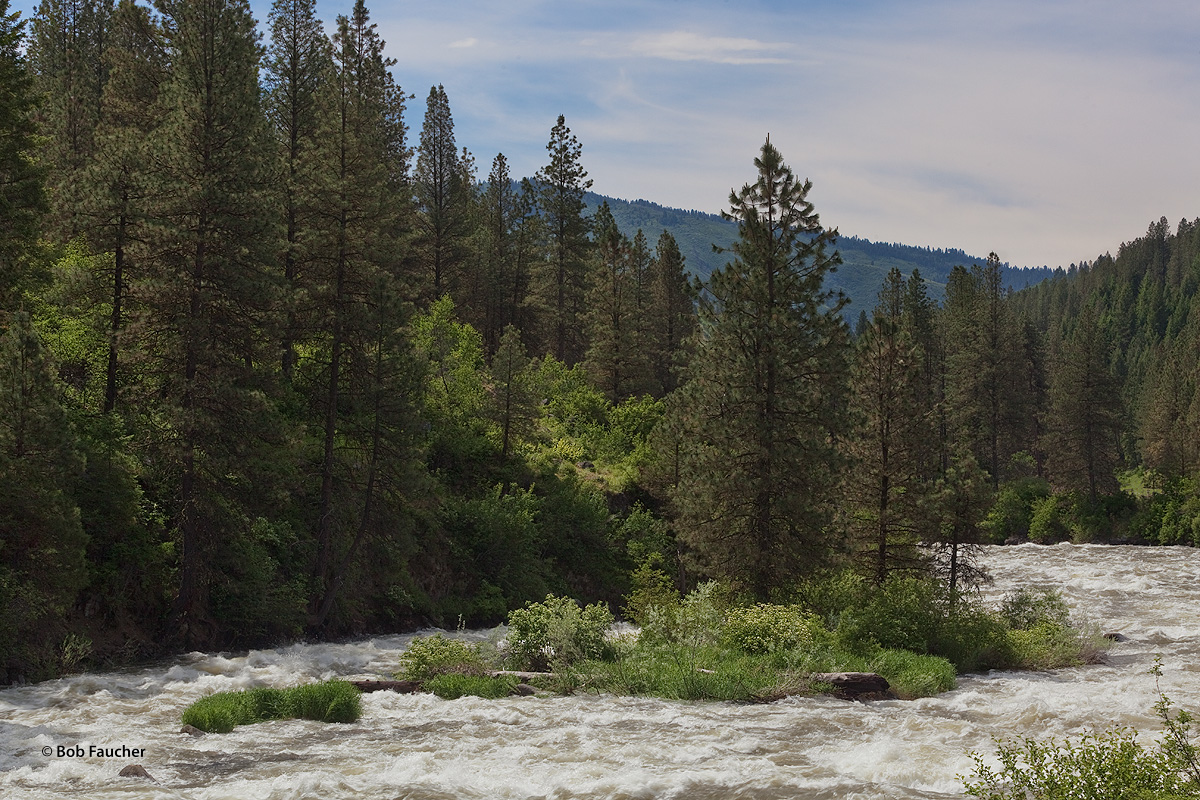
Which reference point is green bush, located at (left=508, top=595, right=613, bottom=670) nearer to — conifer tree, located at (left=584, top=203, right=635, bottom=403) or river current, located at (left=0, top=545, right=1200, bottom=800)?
river current, located at (left=0, top=545, right=1200, bottom=800)

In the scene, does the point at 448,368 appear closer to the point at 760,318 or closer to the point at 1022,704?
the point at 760,318

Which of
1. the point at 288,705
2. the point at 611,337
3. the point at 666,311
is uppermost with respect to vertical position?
the point at 666,311

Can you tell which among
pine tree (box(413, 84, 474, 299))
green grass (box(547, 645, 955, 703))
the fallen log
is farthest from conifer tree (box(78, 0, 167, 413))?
pine tree (box(413, 84, 474, 299))

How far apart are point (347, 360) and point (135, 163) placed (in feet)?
23.5

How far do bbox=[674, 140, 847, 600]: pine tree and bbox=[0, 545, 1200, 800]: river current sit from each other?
6.00 m

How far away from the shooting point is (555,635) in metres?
15.7

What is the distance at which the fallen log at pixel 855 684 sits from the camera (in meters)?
14.4

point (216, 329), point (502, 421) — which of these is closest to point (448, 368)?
point (502, 421)

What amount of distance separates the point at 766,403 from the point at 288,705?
1361 cm

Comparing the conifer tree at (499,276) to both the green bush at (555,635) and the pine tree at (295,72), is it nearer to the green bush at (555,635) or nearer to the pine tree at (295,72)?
the pine tree at (295,72)

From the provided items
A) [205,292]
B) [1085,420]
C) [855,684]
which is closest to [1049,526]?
[1085,420]

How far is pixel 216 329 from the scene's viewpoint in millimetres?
20125

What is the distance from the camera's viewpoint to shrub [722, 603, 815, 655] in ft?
53.9

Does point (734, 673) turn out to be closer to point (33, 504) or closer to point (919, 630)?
point (919, 630)
